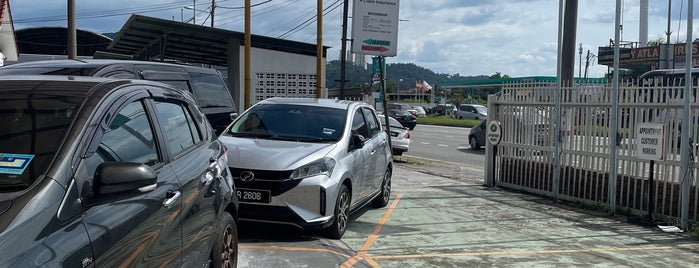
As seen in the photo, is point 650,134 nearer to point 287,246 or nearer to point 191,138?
point 287,246

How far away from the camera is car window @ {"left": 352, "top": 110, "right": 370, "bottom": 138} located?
795 centimetres

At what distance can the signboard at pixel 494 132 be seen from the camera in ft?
37.2

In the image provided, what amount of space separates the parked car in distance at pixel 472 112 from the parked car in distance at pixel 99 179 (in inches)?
1696

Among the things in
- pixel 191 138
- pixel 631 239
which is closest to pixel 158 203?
pixel 191 138

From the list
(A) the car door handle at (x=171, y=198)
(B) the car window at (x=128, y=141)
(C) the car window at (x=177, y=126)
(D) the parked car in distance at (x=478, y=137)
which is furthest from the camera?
(D) the parked car in distance at (x=478, y=137)

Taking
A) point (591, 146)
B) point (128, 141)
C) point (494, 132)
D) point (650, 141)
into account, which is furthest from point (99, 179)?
point (494, 132)

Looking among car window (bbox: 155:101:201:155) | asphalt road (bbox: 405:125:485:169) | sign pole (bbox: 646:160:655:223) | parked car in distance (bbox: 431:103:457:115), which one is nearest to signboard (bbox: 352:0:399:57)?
asphalt road (bbox: 405:125:485:169)

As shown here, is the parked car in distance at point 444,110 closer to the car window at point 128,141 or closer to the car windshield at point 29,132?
the car window at point 128,141

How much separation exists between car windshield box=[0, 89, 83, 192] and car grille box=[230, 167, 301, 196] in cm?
327

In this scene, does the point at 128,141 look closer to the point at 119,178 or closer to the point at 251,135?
the point at 119,178

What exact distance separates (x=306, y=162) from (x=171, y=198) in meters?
3.08

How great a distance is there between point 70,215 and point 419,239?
16.8ft

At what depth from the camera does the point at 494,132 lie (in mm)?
11438

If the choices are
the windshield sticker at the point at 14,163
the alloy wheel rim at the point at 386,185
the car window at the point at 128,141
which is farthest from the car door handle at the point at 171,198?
the alloy wheel rim at the point at 386,185
